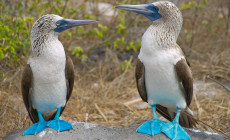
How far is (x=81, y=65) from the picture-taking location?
5.93m

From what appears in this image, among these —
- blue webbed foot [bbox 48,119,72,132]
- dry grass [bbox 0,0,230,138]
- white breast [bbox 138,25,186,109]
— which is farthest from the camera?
dry grass [bbox 0,0,230,138]

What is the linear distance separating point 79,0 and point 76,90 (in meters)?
3.24

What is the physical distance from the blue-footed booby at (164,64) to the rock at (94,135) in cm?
9

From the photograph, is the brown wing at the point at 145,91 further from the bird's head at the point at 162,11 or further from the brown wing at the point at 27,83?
the brown wing at the point at 27,83

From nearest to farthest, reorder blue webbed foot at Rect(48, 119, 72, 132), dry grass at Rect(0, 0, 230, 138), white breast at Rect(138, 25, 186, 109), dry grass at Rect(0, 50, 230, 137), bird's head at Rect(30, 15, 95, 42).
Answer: white breast at Rect(138, 25, 186, 109) → bird's head at Rect(30, 15, 95, 42) → blue webbed foot at Rect(48, 119, 72, 132) → dry grass at Rect(0, 0, 230, 138) → dry grass at Rect(0, 50, 230, 137)

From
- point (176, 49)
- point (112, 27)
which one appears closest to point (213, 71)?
point (112, 27)

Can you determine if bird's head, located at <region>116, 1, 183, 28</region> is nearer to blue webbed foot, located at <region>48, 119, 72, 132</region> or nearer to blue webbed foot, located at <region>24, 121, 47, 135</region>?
blue webbed foot, located at <region>48, 119, 72, 132</region>

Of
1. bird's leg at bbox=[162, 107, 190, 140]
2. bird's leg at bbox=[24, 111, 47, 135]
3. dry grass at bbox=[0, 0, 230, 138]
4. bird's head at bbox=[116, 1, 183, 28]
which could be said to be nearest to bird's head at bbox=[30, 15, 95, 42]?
bird's head at bbox=[116, 1, 183, 28]

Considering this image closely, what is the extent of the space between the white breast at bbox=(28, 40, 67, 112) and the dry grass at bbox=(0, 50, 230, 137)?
2.75 ft

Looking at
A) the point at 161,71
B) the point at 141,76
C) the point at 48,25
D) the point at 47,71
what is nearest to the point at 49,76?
the point at 47,71

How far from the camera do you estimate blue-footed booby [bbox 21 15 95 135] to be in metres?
2.76

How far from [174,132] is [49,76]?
48.9 inches

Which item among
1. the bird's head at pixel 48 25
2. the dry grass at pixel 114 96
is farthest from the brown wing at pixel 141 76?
the dry grass at pixel 114 96

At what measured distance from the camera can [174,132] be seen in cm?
286
